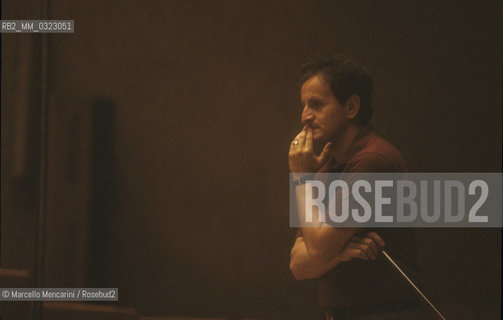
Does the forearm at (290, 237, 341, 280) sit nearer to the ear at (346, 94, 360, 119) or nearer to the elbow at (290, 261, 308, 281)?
the elbow at (290, 261, 308, 281)

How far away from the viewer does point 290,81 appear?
1477 millimetres

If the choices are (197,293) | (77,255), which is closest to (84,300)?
(77,255)

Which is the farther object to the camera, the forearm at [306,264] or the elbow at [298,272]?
the elbow at [298,272]

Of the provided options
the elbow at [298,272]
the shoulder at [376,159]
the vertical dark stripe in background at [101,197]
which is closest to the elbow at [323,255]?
the elbow at [298,272]

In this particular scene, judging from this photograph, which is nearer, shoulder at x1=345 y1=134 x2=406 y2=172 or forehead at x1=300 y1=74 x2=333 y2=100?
shoulder at x1=345 y1=134 x2=406 y2=172

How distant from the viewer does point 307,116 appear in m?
1.34

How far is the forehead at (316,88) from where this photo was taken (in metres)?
1.28

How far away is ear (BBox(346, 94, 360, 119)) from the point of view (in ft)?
4.24

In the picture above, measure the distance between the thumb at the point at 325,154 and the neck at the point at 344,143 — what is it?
0.04ft

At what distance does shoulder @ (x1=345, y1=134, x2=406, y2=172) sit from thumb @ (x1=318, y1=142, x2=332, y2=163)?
69 mm

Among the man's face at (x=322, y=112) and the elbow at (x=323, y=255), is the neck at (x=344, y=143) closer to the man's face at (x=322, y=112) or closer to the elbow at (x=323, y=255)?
the man's face at (x=322, y=112)

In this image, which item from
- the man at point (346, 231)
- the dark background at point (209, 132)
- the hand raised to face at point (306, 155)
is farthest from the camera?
the dark background at point (209, 132)

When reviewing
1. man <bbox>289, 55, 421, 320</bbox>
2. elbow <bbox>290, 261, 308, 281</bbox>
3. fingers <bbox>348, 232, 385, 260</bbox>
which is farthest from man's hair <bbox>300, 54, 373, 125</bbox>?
elbow <bbox>290, 261, 308, 281</bbox>

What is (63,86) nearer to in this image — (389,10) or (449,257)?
(389,10)
